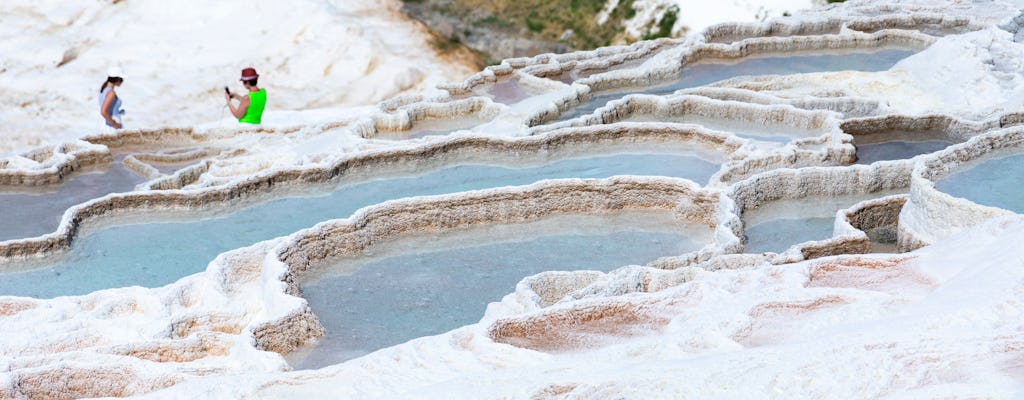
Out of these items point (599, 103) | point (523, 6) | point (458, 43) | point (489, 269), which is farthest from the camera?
point (523, 6)

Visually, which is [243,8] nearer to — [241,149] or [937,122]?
[241,149]

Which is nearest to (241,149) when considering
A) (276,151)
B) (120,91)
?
(276,151)

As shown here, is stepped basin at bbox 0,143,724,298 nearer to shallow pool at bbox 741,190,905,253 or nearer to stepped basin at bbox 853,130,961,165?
shallow pool at bbox 741,190,905,253

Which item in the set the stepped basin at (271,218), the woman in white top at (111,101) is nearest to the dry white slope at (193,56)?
the woman in white top at (111,101)

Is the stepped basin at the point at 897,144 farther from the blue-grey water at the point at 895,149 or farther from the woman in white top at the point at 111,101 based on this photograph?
the woman in white top at the point at 111,101

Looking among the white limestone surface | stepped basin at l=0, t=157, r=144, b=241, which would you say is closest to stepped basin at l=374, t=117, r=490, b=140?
stepped basin at l=0, t=157, r=144, b=241
